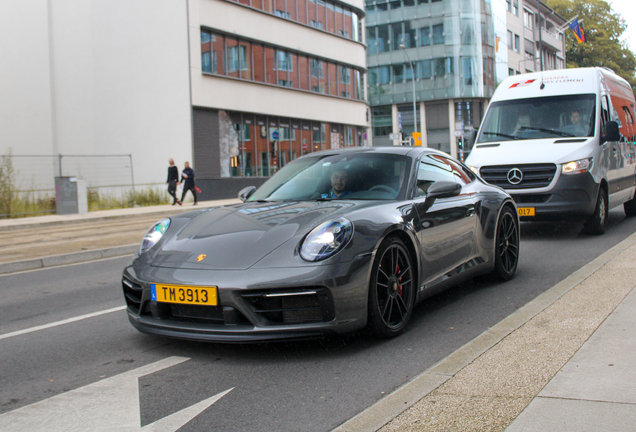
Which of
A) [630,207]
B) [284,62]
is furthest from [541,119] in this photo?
[284,62]

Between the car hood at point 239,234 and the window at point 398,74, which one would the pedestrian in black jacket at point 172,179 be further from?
→ the window at point 398,74

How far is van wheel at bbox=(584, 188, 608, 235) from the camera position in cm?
991

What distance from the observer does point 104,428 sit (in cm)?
302

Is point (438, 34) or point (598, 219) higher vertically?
point (438, 34)

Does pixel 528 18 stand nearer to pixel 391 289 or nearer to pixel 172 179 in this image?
pixel 172 179

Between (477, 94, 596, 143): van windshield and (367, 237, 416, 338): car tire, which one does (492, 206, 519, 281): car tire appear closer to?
(367, 237, 416, 338): car tire

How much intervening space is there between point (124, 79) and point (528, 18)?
54.8 meters

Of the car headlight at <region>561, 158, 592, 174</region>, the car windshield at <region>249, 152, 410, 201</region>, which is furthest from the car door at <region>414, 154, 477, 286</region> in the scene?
the car headlight at <region>561, 158, 592, 174</region>

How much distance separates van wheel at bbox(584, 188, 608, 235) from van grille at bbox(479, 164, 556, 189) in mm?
977

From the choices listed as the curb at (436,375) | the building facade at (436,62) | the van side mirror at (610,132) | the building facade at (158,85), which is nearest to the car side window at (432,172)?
the curb at (436,375)

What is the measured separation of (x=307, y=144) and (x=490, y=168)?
25263mm

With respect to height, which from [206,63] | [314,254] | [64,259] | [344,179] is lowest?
[64,259]

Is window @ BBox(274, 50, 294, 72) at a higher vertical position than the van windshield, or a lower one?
higher

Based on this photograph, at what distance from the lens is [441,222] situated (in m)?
5.23
